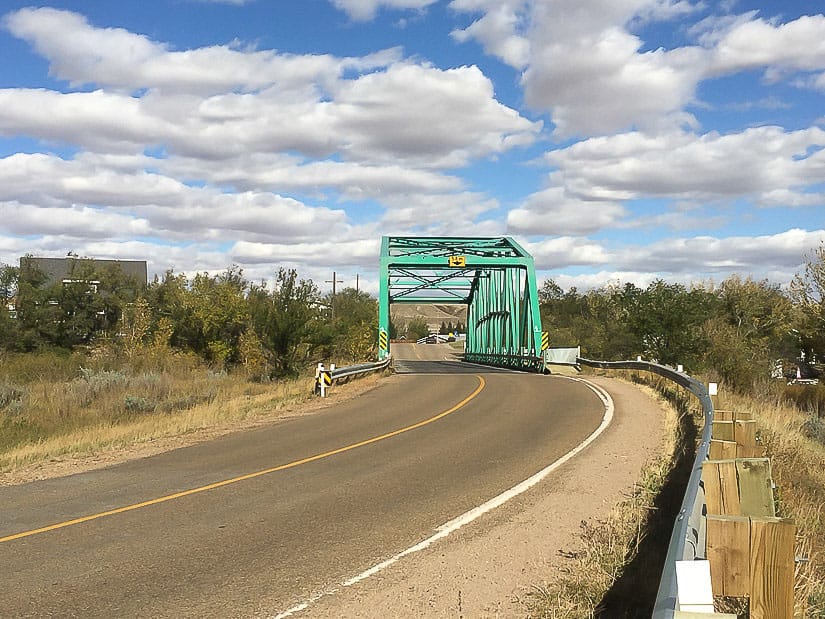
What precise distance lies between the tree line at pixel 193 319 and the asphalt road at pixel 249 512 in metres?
15.4

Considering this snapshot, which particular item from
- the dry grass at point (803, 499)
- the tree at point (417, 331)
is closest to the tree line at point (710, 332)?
the dry grass at point (803, 499)

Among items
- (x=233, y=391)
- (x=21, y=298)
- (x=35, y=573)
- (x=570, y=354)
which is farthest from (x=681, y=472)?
(x=21, y=298)

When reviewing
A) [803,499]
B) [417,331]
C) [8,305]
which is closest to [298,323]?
[803,499]

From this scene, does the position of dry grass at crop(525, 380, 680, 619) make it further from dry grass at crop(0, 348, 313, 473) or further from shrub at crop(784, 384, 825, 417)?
shrub at crop(784, 384, 825, 417)

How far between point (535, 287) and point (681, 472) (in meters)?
34.0

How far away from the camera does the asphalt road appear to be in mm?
6121

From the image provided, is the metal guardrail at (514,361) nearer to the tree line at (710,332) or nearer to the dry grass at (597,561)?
the tree line at (710,332)

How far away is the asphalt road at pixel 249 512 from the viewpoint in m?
6.12

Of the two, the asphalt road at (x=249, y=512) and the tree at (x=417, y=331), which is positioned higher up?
the asphalt road at (x=249, y=512)

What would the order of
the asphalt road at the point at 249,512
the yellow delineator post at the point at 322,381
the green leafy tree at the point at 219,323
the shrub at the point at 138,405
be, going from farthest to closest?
the green leafy tree at the point at 219,323 → the yellow delineator post at the point at 322,381 → the shrub at the point at 138,405 → the asphalt road at the point at 249,512

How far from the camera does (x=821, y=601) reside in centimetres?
572

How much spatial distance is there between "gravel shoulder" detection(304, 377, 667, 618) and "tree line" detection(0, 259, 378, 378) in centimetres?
→ 2134

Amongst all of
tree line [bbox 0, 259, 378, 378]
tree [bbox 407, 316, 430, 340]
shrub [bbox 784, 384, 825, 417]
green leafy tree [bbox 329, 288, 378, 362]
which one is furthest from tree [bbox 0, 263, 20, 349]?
tree [bbox 407, 316, 430, 340]

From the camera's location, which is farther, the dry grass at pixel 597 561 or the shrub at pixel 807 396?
the shrub at pixel 807 396
